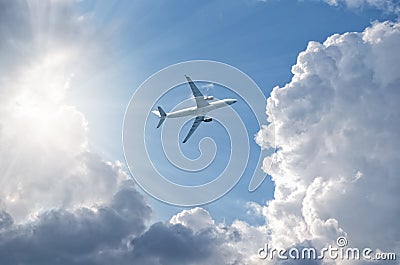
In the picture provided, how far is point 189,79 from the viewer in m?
196

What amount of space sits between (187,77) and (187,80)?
2287mm

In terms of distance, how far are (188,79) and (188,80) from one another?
1287 millimetres

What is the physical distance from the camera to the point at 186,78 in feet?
628

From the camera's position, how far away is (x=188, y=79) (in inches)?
7692

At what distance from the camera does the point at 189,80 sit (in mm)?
197625

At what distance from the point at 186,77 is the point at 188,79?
4216 millimetres

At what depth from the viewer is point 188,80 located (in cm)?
19662

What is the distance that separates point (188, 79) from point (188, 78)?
1054mm

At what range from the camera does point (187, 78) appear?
194m

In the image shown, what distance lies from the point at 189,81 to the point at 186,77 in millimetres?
8246

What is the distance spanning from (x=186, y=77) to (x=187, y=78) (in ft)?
7.51

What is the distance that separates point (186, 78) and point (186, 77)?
0.45m

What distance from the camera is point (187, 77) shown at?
193 m

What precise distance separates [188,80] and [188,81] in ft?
5.80
